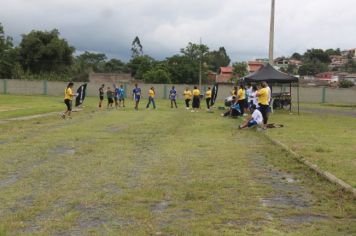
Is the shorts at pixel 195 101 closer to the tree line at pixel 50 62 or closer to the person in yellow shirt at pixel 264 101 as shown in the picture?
the person in yellow shirt at pixel 264 101

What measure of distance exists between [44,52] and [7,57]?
6.20 m

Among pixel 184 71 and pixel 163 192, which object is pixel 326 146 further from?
pixel 184 71

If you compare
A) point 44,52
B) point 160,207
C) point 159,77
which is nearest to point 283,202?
point 160,207

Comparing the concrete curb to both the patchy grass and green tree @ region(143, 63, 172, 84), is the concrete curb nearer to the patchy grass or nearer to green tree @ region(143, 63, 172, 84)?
the patchy grass

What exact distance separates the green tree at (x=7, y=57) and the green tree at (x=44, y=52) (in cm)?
118

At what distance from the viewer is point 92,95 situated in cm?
5688

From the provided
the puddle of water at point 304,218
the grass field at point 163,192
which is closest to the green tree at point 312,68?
the grass field at point 163,192

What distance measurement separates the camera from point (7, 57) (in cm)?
7475

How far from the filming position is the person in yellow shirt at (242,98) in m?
25.2

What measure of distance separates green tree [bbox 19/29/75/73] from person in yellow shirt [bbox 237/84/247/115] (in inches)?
1959

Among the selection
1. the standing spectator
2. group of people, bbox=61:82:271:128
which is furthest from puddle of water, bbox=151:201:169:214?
the standing spectator

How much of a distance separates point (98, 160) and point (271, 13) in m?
25.2

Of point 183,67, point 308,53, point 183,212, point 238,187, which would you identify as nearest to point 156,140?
point 238,187

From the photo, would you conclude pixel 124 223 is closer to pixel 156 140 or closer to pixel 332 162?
pixel 332 162
